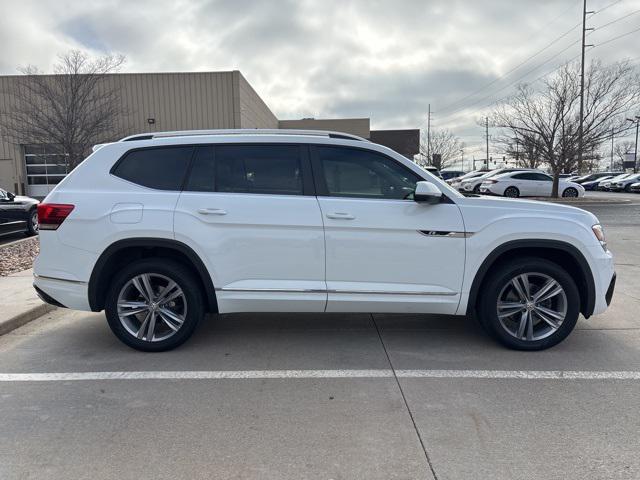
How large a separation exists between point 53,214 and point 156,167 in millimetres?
994

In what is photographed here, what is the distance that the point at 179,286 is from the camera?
14.2 ft

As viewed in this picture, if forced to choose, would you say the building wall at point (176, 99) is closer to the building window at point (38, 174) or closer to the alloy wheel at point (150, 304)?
the building window at point (38, 174)

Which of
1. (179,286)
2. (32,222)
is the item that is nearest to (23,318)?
(179,286)

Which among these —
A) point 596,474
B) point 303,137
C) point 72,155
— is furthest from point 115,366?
point 72,155

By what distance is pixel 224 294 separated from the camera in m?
4.30

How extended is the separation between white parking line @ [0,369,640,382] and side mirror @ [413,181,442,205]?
4.75 feet

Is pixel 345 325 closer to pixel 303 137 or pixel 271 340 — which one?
pixel 271 340

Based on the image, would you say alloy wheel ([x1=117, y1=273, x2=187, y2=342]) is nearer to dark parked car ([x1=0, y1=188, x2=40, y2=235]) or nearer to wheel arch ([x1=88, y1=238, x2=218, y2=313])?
wheel arch ([x1=88, y1=238, x2=218, y2=313])

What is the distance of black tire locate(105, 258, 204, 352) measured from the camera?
4320 millimetres

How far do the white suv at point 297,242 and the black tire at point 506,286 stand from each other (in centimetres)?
1

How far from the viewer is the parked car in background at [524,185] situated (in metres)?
23.6


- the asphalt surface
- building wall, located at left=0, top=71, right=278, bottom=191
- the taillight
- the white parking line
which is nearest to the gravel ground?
the asphalt surface

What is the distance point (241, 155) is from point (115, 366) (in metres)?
2.18

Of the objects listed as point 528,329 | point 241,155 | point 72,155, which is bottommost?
point 528,329
